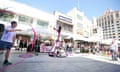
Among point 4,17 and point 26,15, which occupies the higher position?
point 26,15

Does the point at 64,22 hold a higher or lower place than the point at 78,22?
lower

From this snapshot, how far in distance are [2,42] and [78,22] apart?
21184 millimetres

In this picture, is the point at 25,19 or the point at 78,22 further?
the point at 78,22

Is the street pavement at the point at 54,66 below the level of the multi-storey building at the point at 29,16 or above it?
below

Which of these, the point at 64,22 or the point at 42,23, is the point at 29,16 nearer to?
the point at 42,23

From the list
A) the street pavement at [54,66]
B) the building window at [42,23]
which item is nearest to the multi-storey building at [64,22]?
the building window at [42,23]

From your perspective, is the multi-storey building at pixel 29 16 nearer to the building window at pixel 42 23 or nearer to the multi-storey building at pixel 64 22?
the building window at pixel 42 23

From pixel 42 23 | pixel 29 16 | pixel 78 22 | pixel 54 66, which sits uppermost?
pixel 78 22

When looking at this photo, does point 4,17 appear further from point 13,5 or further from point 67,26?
point 67,26

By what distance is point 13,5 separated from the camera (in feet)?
43.9

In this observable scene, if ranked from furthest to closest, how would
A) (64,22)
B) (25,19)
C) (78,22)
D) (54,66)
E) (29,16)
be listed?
(78,22), (64,22), (29,16), (25,19), (54,66)

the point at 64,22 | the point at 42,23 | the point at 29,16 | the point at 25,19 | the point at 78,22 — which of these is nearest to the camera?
the point at 25,19

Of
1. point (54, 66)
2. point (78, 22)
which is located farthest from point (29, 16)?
point (54, 66)

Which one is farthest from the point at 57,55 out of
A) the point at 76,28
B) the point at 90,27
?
the point at 90,27
